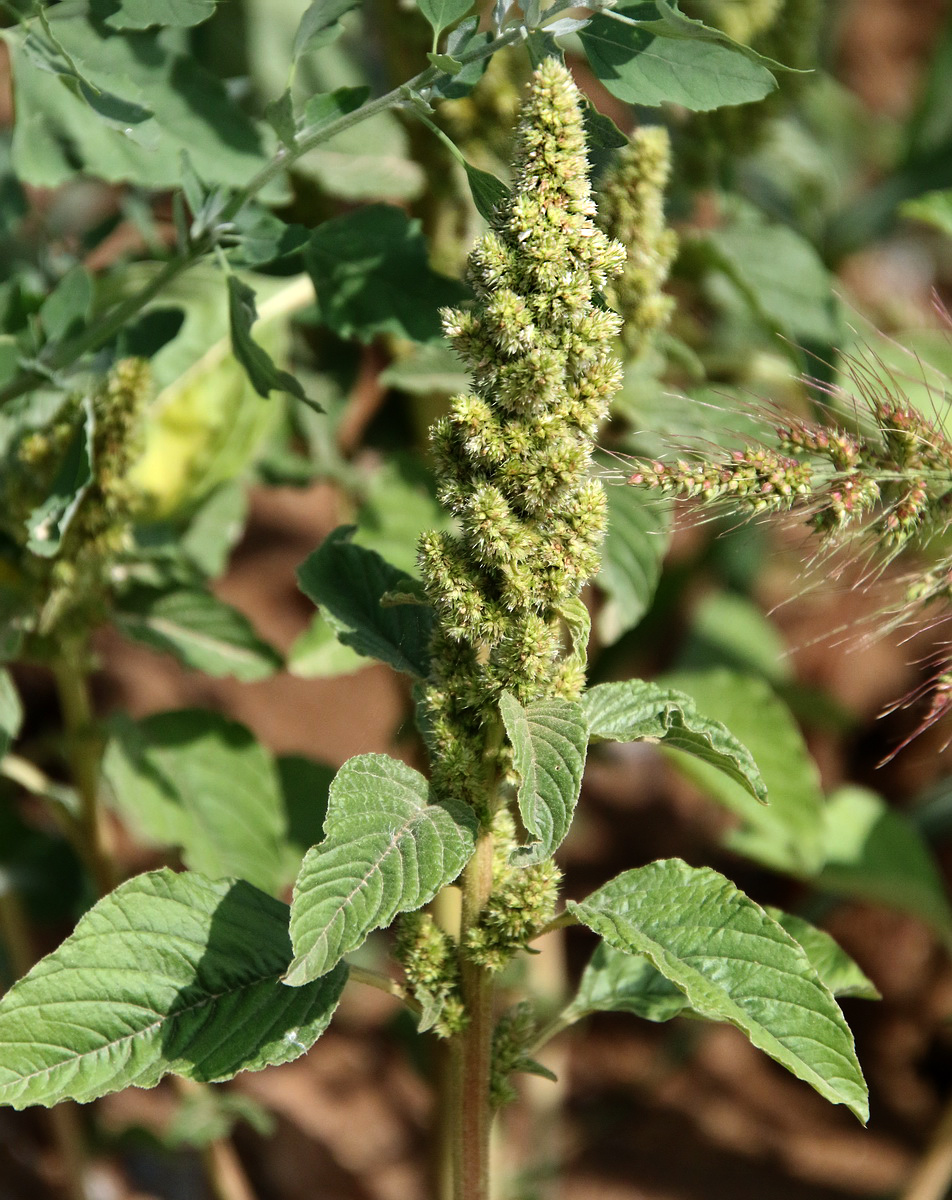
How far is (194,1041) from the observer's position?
26.8 inches

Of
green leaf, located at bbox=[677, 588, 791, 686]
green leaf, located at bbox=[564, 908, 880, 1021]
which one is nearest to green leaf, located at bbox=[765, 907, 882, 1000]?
green leaf, located at bbox=[564, 908, 880, 1021]

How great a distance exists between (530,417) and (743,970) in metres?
0.31

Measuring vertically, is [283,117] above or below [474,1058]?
above

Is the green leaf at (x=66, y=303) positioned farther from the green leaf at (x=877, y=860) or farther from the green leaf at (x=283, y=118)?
the green leaf at (x=877, y=860)

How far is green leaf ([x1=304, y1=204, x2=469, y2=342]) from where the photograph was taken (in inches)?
37.2

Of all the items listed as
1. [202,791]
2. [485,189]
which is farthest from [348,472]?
[485,189]

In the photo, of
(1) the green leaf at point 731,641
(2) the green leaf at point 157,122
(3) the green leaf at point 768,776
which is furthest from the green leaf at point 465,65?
(1) the green leaf at point 731,641

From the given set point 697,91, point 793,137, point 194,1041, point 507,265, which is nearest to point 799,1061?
point 194,1041

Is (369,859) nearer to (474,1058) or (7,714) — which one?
(474,1058)

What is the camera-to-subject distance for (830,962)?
80cm

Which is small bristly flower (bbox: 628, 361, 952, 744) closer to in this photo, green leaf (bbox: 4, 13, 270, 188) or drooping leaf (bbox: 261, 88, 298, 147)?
drooping leaf (bbox: 261, 88, 298, 147)

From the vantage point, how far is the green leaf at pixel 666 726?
0.67 m

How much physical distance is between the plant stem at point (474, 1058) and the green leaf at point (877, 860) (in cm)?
68

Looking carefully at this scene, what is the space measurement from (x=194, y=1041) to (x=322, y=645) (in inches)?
17.9
